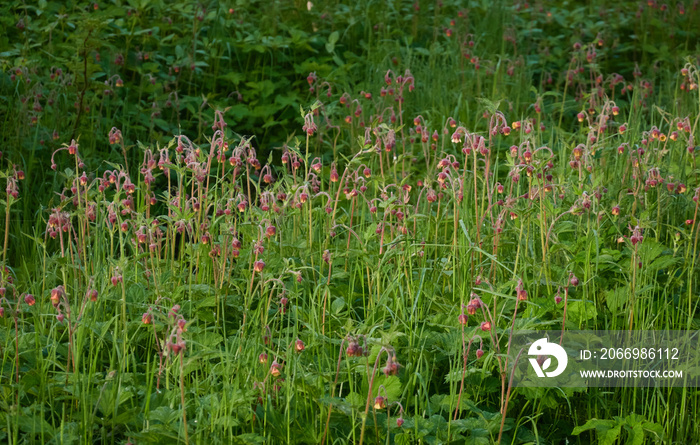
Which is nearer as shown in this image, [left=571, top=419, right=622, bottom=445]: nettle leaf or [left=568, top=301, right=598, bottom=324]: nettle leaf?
[left=571, top=419, right=622, bottom=445]: nettle leaf

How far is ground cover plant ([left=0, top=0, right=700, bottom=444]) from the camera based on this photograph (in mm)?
2230

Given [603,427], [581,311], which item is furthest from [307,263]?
[603,427]

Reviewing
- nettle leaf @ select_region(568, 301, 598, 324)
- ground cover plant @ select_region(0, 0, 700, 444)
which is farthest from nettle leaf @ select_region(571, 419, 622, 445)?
nettle leaf @ select_region(568, 301, 598, 324)

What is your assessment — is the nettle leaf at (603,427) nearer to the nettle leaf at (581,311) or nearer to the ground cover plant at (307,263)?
the ground cover plant at (307,263)

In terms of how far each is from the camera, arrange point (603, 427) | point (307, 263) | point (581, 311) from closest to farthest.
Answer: point (603, 427) → point (581, 311) → point (307, 263)

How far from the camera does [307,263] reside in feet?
10.1

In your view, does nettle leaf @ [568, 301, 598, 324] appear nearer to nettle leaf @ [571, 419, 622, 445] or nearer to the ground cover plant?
the ground cover plant

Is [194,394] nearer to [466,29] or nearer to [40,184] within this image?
[40,184]

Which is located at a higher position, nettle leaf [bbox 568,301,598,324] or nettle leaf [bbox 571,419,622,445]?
nettle leaf [bbox 568,301,598,324]

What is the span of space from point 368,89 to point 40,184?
240 centimetres

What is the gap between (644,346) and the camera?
2.71 meters

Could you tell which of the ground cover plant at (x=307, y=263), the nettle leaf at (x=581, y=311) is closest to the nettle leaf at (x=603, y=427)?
the ground cover plant at (x=307, y=263)

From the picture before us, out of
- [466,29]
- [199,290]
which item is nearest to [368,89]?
[466,29]

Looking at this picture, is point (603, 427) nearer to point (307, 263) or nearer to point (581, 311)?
point (581, 311)
